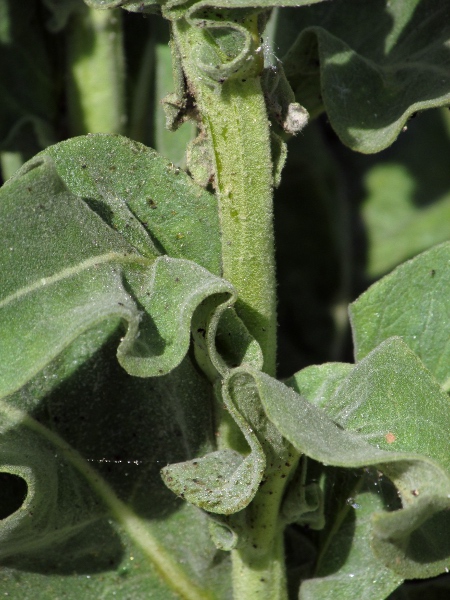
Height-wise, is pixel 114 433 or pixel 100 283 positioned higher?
pixel 100 283

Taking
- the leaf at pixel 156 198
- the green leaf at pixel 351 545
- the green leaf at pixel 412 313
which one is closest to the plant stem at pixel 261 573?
the green leaf at pixel 351 545

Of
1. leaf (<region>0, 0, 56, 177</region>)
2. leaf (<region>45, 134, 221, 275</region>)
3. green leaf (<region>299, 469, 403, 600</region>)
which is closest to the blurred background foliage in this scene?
leaf (<region>0, 0, 56, 177</region>)

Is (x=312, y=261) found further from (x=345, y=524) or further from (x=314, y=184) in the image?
(x=345, y=524)

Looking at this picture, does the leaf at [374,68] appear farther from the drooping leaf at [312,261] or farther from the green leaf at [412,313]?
the drooping leaf at [312,261]

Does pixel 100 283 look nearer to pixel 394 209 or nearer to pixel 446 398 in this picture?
pixel 446 398

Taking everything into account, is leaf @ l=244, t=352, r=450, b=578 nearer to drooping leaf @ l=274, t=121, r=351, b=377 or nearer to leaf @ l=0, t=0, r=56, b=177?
leaf @ l=0, t=0, r=56, b=177

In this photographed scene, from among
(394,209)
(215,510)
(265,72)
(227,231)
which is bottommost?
(394,209)

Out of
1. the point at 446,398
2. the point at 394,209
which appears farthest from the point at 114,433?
the point at 394,209
